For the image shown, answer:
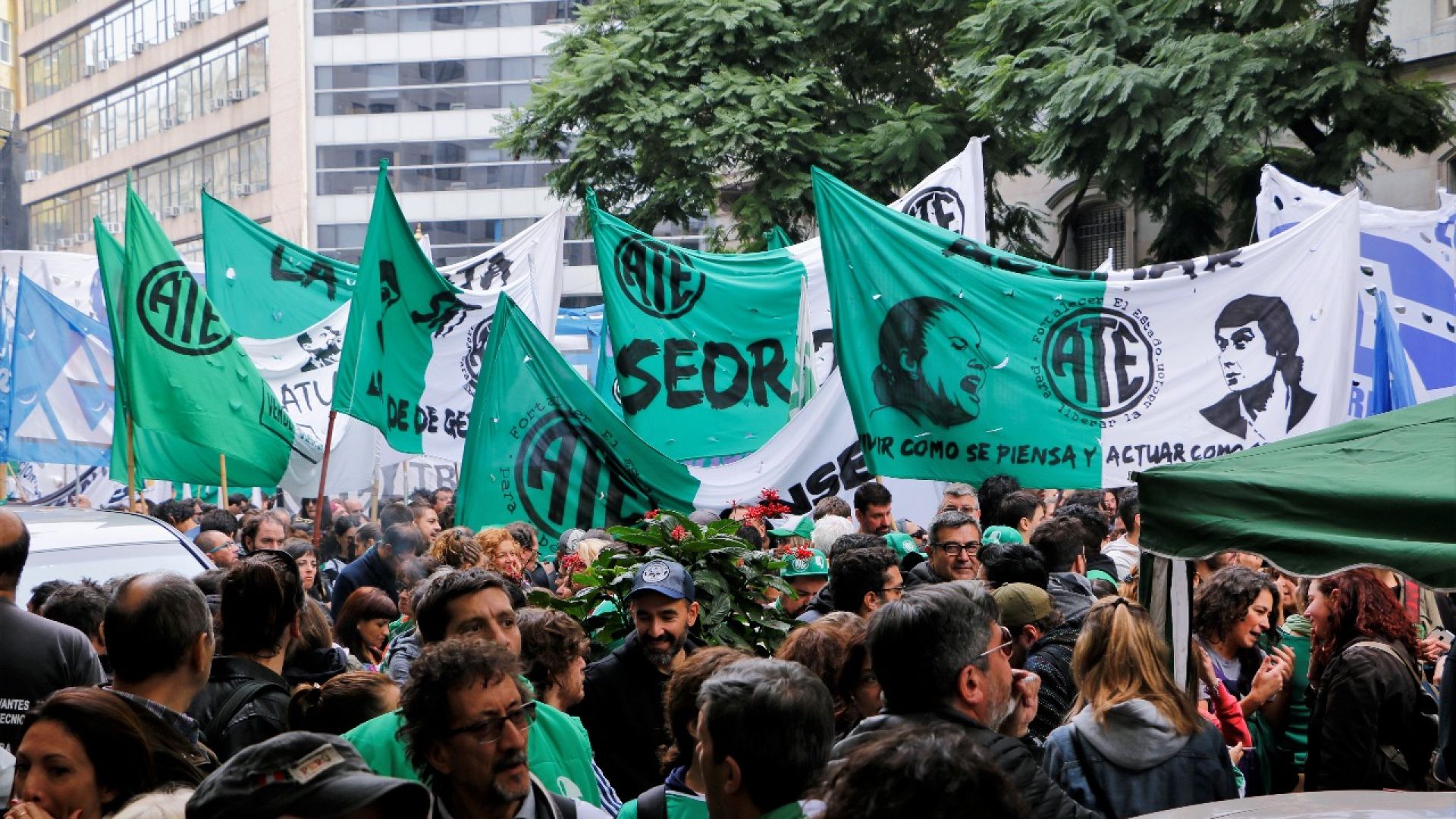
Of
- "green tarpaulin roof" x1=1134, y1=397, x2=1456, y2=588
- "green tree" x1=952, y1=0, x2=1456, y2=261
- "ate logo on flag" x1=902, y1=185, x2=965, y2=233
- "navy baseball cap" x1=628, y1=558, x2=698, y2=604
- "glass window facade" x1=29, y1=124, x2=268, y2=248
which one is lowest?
"navy baseball cap" x1=628, y1=558, x2=698, y2=604

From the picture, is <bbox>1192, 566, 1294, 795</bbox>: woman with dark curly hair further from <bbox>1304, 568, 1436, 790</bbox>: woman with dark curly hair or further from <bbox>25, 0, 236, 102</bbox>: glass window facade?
<bbox>25, 0, 236, 102</bbox>: glass window facade

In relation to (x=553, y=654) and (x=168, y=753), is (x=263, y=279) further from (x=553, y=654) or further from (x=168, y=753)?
(x=168, y=753)

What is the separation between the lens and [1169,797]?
4473mm

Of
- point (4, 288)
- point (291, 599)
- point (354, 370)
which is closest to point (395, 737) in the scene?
point (291, 599)

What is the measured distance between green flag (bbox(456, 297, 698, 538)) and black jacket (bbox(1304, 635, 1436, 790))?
13.9 ft

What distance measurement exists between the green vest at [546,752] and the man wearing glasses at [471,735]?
0.25 meters

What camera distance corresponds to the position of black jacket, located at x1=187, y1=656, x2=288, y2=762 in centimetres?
464

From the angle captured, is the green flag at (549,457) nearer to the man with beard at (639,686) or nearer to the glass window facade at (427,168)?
the man with beard at (639,686)

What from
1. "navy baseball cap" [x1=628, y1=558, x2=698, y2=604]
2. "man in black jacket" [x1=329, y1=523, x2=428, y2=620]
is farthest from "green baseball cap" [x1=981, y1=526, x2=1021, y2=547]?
"man in black jacket" [x1=329, y1=523, x2=428, y2=620]

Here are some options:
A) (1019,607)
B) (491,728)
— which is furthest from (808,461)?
(491,728)

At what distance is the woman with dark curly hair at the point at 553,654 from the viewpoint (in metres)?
5.21

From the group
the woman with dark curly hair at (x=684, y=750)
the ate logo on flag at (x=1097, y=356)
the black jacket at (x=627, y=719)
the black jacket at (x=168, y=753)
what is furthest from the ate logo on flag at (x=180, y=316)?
the black jacket at (x=168, y=753)

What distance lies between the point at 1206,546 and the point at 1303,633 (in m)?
1.83

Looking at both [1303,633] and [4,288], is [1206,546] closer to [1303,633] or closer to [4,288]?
[1303,633]
